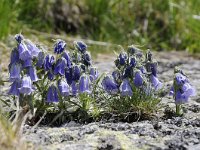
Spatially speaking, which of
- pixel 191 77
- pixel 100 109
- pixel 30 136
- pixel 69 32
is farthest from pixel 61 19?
pixel 30 136

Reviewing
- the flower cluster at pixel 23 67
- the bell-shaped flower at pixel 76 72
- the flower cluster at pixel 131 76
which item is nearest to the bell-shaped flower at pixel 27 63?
the flower cluster at pixel 23 67

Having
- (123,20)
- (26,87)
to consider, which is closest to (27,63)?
(26,87)

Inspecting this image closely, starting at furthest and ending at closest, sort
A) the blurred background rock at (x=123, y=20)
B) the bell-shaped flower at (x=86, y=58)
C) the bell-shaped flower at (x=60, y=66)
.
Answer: the blurred background rock at (x=123, y=20) → the bell-shaped flower at (x=86, y=58) → the bell-shaped flower at (x=60, y=66)

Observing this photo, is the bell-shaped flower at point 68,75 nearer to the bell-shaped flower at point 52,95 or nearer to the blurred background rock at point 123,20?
the bell-shaped flower at point 52,95

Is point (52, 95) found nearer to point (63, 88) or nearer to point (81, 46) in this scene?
point (63, 88)

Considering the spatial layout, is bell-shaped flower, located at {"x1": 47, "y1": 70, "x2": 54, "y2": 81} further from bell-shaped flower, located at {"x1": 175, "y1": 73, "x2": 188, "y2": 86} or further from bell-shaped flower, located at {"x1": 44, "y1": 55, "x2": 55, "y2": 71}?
bell-shaped flower, located at {"x1": 175, "y1": 73, "x2": 188, "y2": 86}

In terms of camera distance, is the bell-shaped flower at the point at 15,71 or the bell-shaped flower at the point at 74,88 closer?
the bell-shaped flower at the point at 15,71

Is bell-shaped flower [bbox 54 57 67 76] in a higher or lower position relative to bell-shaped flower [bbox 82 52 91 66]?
lower

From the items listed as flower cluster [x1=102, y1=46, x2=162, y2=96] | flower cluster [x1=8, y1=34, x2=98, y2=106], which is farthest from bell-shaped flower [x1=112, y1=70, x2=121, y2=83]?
flower cluster [x1=8, y1=34, x2=98, y2=106]

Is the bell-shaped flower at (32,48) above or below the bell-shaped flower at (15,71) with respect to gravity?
above
